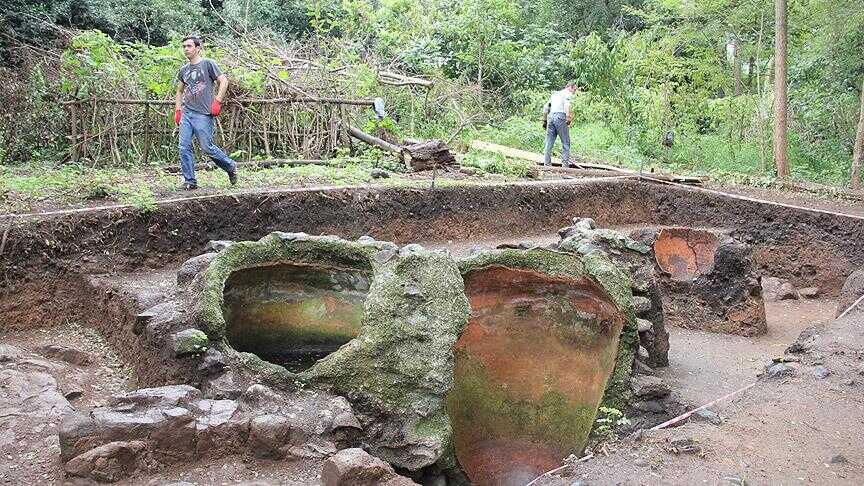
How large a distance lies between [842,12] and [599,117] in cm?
663

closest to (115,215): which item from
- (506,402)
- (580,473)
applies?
(506,402)

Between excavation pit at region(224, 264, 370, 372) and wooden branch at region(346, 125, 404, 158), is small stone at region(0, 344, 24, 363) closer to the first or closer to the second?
excavation pit at region(224, 264, 370, 372)

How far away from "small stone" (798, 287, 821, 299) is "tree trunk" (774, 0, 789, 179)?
329cm

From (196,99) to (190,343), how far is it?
13.4 feet

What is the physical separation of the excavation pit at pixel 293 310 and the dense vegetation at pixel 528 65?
5.94m

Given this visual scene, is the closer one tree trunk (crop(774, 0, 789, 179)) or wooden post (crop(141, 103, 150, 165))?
wooden post (crop(141, 103, 150, 165))

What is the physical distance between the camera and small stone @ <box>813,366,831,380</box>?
5164 mm

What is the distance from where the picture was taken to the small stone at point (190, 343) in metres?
5.06

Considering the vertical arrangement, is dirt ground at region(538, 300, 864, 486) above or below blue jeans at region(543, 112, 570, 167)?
below

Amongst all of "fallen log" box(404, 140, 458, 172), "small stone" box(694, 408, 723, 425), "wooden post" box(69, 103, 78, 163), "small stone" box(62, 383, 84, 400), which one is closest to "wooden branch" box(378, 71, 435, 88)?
"fallen log" box(404, 140, 458, 172)

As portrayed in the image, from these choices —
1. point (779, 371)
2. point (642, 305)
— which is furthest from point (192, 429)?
point (642, 305)

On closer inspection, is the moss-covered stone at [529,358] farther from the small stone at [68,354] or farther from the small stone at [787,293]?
the small stone at [787,293]

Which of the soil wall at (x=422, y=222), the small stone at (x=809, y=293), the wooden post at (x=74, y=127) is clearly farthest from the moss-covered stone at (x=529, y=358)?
the wooden post at (x=74, y=127)

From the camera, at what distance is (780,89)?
12.4 m
